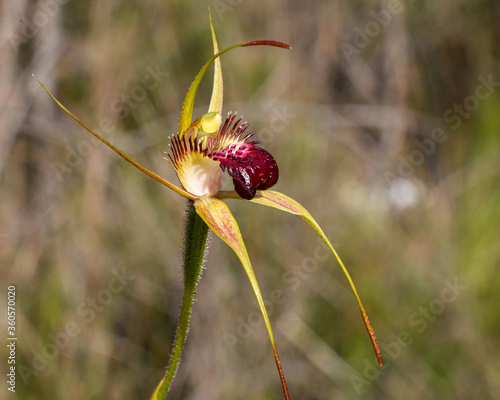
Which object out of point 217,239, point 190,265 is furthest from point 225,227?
point 217,239

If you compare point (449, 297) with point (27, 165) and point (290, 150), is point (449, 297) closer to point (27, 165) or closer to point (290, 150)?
point (290, 150)

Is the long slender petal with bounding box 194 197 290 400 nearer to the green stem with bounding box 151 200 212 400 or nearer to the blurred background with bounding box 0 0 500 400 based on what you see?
the green stem with bounding box 151 200 212 400

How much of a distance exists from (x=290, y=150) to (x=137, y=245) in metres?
0.90

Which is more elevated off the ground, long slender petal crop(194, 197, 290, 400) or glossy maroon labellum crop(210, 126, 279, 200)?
glossy maroon labellum crop(210, 126, 279, 200)

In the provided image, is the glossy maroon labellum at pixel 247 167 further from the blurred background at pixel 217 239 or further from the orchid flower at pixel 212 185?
the blurred background at pixel 217 239

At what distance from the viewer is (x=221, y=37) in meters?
3.23

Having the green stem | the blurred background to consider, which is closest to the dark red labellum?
the green stem

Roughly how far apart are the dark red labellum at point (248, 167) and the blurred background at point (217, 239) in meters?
1.46

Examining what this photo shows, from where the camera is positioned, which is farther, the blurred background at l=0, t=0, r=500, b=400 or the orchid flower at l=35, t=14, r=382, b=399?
the blurred background at l=0, t=0, r=500, b=400

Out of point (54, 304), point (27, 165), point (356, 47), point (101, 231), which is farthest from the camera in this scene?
point (356, 47)

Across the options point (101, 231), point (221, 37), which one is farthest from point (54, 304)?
point (221, 37)

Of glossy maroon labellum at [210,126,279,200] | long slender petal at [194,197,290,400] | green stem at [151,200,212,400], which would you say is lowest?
green stem at [151,200,212,400]

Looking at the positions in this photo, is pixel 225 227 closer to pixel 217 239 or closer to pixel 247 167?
pixel 247 167

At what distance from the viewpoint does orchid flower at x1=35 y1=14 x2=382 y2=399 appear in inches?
43.6
